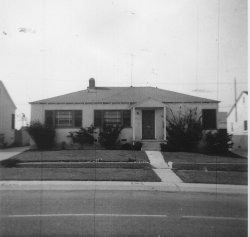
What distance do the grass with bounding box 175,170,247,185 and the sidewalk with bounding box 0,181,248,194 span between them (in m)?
0.64

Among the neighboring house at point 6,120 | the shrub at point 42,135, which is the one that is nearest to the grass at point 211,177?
the shrub at point 42,135

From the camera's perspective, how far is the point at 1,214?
260 inches

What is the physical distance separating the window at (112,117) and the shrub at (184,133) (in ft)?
9.44

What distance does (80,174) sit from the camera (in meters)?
12.3

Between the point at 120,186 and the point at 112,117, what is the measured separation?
35.5 ft

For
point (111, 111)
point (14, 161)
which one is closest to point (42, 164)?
point (14, 161)

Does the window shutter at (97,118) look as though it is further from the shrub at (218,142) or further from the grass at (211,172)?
the shrub at (218,142)

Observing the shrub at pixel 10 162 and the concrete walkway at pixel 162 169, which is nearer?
the concrete walkway at pixel 162 169

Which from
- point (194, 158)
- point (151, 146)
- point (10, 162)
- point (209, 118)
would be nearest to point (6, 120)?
point (10, 162)

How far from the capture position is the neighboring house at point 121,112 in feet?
67.5

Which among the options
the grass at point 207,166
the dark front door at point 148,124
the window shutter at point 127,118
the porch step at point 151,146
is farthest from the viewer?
the dark front door at point 148,124

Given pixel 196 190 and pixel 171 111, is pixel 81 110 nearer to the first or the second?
pixel 171 111

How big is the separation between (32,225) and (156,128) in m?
15.8

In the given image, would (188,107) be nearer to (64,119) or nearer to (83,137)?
(83,137)
